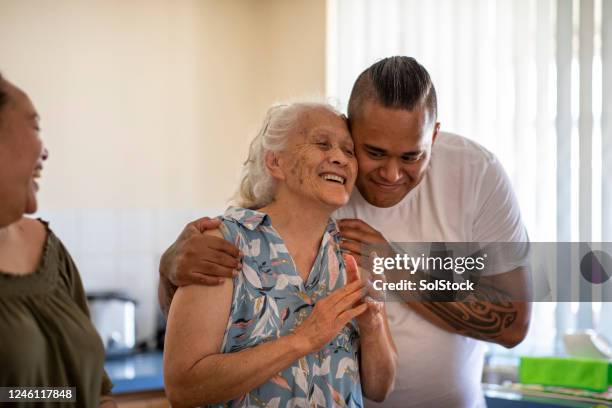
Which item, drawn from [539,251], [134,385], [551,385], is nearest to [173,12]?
[134,385]

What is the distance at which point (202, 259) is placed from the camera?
5.17 ft

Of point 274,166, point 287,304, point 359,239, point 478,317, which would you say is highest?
point 274,166

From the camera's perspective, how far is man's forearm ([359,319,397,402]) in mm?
1686

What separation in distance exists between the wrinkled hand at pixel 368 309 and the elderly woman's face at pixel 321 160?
Answer: 134mm

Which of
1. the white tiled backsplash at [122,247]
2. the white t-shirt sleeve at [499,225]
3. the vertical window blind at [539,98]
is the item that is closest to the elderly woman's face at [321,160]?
the white t-shirt sleeve at [499,225]

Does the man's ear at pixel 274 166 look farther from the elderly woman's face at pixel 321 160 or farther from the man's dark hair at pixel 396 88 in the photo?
the man's dark hair at pixel 396 88

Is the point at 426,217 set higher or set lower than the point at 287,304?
higher

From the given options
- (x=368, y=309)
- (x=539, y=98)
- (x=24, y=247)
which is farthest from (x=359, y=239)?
(x=539, y=98)

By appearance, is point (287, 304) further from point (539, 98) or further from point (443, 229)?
point (539, 98)

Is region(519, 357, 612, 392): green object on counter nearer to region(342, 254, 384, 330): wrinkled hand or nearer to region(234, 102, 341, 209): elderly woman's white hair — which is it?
region(342, 254, 384, 330): wrinkled hand

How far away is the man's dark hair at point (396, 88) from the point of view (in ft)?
5.79

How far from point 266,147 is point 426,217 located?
45cm

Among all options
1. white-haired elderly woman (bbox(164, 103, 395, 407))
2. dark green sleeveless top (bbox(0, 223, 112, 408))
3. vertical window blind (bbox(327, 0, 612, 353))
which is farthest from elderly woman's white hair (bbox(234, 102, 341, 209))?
vertical window blind (bbox(327, 0, 612, 353))

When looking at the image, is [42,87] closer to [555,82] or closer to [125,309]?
[125,309]
